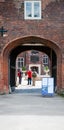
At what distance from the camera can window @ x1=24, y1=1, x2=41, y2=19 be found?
24.9 metres

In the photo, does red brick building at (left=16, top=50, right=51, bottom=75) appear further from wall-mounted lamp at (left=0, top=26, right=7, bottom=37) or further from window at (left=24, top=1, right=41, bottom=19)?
wall-mounted lamp at (left=0, top=26, right=7, bottom=37)

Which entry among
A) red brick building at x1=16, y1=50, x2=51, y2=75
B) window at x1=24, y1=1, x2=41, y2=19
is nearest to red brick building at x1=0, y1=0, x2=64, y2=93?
window at x1=24, y1=1, x2=41, y2=19

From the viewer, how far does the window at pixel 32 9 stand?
2486 centimetres

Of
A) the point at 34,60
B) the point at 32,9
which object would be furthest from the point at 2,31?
the point at 34,60

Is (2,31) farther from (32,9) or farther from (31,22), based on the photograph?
(32,9)

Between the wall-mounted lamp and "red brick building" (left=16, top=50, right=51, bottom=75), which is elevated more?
the wall-mounted lamp

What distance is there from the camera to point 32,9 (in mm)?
24844

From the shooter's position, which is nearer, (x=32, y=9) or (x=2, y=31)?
(x=2, y=31)

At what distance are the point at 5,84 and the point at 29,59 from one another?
47.7 m

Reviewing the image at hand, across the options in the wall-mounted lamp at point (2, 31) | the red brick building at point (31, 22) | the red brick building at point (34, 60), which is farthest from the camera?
the red brick building at point (34, 60)

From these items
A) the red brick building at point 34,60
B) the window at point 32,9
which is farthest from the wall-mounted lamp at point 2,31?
the red brick building at point 34,60

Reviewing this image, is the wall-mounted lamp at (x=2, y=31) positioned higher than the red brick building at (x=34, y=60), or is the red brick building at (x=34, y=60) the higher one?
the wall-mounted lamp at (x=2, y=31)

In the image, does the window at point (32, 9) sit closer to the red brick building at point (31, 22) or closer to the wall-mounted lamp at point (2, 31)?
the red brick building at point (31, 22)
